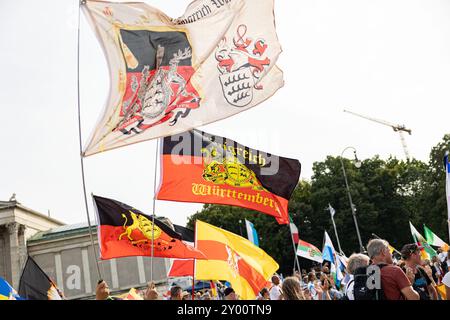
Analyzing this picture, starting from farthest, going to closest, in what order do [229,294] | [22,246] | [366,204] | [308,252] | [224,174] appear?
[22,246], [366,204], [308,252], [224,174], [229,294]

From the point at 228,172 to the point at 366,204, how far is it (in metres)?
53.3

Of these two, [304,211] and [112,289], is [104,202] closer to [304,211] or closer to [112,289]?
[304,211]

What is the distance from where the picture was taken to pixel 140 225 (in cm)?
1144

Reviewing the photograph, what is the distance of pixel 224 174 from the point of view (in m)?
13.0

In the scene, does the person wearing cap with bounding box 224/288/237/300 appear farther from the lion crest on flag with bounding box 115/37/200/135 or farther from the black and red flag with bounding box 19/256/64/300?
the lion crest on flag with bounding box 115/37/200/135

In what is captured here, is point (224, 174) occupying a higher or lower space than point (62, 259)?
lower

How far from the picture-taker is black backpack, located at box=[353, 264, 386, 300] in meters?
6.12

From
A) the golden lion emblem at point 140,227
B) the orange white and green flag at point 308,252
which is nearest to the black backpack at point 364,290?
the golden lion emblem at point 140,227

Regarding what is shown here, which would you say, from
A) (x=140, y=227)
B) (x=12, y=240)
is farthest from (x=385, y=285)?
(x=12, y=240)

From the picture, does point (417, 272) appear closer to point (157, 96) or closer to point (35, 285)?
point (157, 96)

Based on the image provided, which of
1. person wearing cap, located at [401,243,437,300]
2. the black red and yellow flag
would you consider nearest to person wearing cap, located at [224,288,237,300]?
the black red and yellow flag

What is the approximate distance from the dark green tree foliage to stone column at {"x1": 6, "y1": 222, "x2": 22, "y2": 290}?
31.0 meters

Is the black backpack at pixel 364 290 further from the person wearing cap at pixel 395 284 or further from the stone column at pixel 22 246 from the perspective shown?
the stone column at pixel 22 246

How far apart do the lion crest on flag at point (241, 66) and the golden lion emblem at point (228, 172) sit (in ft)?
8.13
